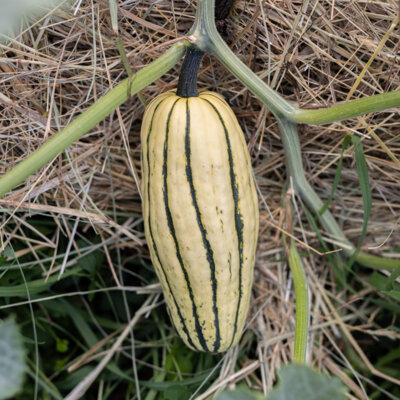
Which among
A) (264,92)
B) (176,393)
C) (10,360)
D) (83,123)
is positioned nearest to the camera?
(10,360)

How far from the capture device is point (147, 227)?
99 centimetres

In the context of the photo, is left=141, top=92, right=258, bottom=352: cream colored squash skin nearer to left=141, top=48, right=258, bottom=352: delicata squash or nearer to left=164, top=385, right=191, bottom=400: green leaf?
left=141, top=48, right=258, bottom=352: delicata squash

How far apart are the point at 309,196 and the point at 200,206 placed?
36 centimetres

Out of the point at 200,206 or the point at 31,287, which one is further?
the point at 31,287

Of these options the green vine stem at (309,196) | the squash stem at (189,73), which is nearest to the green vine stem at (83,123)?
the squash stem at (189,73)

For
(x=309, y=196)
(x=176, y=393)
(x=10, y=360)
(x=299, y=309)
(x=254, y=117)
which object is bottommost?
(x=176, y=393)

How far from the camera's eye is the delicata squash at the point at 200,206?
0.89 meters

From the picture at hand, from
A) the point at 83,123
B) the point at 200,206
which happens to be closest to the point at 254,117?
the point at 200,206

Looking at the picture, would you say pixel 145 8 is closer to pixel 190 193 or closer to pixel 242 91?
pixel 242 91

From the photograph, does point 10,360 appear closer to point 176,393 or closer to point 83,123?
point 83,123

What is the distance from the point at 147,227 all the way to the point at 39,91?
0.38m

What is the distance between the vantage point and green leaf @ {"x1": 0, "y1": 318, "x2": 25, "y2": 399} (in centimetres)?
57

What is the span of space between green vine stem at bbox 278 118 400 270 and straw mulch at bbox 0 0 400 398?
0.19 ft

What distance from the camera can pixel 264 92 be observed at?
3.20ft
